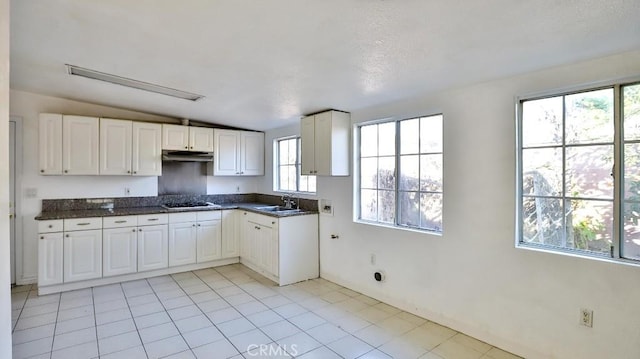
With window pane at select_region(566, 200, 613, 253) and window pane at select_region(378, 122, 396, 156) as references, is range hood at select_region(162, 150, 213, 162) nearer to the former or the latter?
Answer: window pane at select_region(378, 122, 396, 156)

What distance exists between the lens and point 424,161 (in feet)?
10.3

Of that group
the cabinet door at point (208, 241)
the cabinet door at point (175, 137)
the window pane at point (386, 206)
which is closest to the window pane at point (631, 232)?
the window pane at point (386, 206)

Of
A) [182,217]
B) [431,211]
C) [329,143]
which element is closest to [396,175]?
[431,211]

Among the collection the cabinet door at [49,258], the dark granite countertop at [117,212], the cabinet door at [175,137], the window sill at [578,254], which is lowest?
the cabinet door at [49,258]

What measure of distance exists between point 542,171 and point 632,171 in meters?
0.48

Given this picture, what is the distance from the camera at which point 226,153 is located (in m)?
5.13

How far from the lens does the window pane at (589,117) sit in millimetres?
2088

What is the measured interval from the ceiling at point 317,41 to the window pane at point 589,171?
61 centimetres

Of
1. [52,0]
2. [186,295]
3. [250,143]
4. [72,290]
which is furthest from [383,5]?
[72,290]

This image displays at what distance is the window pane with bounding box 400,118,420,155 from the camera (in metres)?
3.21

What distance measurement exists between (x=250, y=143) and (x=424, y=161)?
312 centimetres

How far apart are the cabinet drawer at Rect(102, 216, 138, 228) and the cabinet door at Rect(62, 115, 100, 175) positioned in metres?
0.68

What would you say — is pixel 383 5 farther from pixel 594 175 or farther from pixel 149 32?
pixel 594 175

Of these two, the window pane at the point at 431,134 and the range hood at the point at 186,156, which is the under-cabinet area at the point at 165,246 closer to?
the range hood at the point at 186,156
